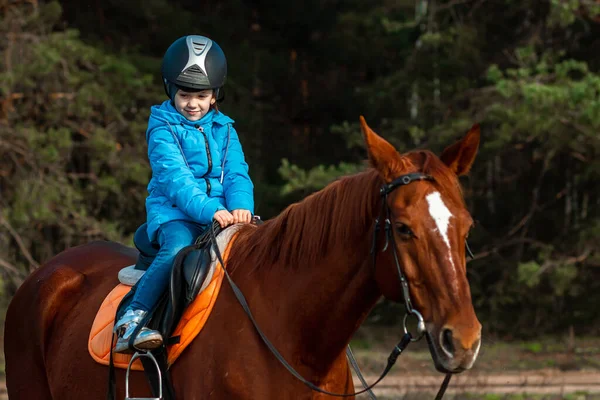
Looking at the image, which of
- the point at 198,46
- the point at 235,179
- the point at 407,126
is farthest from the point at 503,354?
the point at 198,46

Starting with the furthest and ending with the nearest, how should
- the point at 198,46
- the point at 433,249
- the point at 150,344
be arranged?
the point at 198,46, the point at 150,344, the point at 433,249

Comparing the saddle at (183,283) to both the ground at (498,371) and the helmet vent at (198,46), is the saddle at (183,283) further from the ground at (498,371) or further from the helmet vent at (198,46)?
the ground at (498,371)

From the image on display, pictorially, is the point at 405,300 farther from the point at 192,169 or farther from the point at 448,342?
the point at 192,169

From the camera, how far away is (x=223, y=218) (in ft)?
14.8

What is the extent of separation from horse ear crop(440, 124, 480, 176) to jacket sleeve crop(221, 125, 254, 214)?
1.30 meters

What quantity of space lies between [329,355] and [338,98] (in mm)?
21328

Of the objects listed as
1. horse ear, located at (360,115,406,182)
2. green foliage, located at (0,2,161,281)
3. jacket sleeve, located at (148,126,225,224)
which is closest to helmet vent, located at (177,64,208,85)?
jacket sleeve, located at (148,126,225,224)

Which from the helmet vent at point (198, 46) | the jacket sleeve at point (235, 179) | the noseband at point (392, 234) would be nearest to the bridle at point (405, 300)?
the noseband at point (392, 234)

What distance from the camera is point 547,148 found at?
58.6 ft

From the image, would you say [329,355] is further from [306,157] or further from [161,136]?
[306,157]

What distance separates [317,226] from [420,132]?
14.2 metres

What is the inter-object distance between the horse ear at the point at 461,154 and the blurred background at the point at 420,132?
37.0ft

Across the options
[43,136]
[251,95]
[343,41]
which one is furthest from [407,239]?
[343,41]

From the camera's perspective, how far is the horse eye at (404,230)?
11.8 ft
